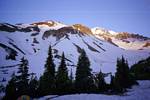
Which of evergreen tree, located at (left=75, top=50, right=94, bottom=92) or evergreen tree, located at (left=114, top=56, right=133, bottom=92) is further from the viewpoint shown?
evergreen tree, located at (left=75, top=50, right=94, bottom=92)

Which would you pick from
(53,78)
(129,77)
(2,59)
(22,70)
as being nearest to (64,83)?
(53,78)

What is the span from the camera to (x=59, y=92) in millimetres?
36281

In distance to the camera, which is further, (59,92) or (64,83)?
(64,83)

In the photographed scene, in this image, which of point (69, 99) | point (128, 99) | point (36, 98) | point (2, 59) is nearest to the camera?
point (128, 99)

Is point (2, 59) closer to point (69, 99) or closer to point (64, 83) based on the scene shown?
point (64, 83)

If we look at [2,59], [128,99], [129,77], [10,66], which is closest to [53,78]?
[129,77]

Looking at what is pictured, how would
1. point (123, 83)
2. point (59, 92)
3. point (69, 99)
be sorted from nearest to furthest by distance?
point (69, 99), point (59, 92), point (123, 83)

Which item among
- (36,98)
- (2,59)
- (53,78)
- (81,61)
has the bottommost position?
(36,98)

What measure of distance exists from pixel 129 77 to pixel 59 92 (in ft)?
46.9

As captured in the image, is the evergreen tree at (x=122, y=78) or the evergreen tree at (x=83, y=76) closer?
the evergreen tree at (x=122, y=78)

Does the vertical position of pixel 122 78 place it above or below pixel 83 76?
below

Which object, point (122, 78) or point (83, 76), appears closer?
point (122, 78)

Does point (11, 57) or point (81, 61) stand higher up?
point (11, 57)

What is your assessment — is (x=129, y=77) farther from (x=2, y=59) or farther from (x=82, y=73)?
(x=2, y=59)
